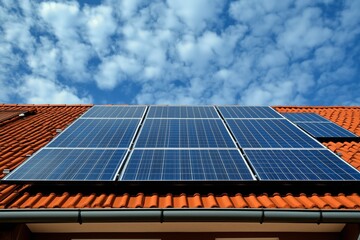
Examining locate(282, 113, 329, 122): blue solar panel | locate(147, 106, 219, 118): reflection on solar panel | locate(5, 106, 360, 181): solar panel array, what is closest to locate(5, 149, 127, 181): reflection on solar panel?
locate(5, 106, 360, 181): solar panel array

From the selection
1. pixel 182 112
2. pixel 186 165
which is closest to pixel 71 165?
pixel 186 165

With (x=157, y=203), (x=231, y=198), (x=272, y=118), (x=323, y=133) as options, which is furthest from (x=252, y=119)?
(x=157, y=203)

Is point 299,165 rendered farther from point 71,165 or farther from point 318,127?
point 71,165

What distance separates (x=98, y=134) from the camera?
7070 mm

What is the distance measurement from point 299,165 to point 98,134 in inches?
180

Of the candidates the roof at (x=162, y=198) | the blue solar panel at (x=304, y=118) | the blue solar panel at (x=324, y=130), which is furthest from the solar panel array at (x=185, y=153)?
the blue solar panel at (x=304, y=118)

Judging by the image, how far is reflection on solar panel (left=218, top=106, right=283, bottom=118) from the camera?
8969 mm

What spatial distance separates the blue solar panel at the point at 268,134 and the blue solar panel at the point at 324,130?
0.85 meters

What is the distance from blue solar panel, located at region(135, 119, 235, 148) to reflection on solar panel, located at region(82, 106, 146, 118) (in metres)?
1.00

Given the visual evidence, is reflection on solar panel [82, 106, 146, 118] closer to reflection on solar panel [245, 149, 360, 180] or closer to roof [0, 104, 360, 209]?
roof [0, 104, 360, 209]

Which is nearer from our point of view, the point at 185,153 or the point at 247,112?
the point at 185,153

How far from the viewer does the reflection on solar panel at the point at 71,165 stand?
510cm

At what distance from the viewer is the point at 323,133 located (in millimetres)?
8266

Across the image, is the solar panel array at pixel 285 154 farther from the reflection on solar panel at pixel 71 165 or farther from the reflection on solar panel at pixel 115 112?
the reflection on solar panel at pixel 115 112
